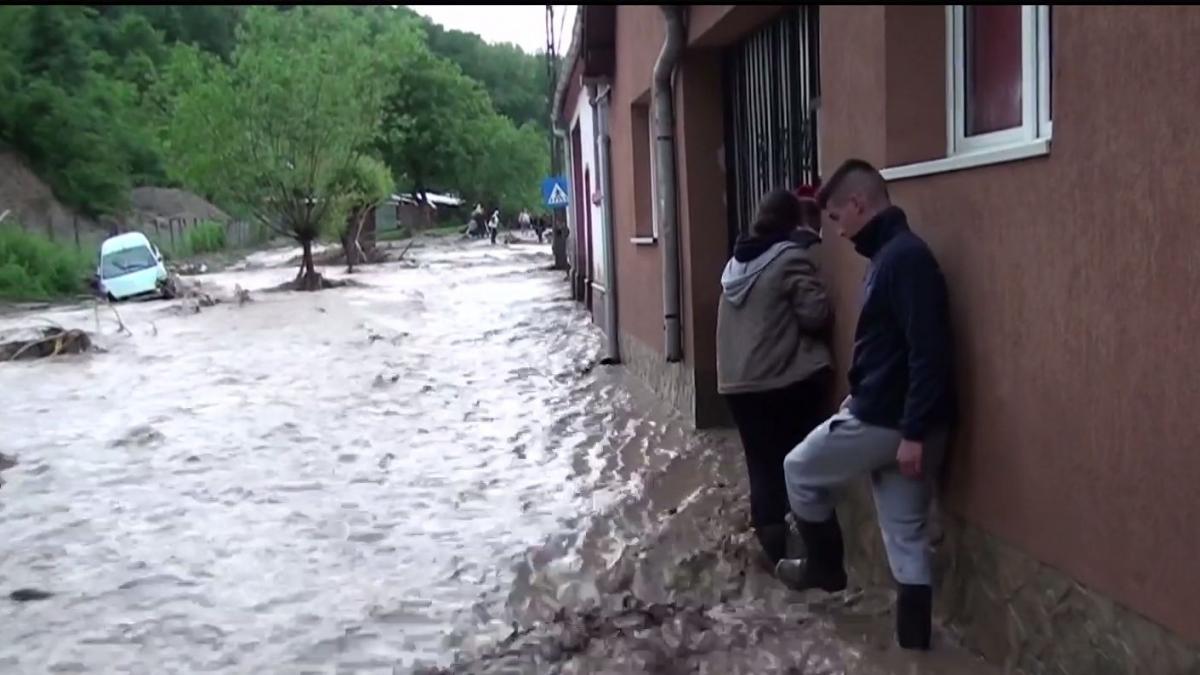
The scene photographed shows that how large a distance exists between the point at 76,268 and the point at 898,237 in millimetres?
31646

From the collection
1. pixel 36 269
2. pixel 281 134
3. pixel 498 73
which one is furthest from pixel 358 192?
pixel 498 73

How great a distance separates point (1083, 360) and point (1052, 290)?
0.83ft

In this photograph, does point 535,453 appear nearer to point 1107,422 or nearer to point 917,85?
point 917,85

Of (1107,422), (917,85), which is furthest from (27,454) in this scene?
(1107,422)

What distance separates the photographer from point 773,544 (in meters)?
5.50

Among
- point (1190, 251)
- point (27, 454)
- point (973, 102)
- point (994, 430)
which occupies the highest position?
point (973, 102)

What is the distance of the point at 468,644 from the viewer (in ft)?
16.8

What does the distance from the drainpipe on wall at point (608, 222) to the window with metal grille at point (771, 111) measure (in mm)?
4049

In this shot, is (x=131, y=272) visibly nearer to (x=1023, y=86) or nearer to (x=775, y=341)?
(x=775, y=341)

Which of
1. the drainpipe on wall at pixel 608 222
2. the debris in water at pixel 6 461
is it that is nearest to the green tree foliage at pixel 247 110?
the drainpipe on wall at pixel 608 222

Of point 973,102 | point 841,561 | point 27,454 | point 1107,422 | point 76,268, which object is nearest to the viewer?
point 1107,422

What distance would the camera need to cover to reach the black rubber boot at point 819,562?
470cm

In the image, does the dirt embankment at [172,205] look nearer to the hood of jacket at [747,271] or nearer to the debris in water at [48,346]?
the debris in water at [48,346]

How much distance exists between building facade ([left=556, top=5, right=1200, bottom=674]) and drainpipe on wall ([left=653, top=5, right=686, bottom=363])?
2.53 m
